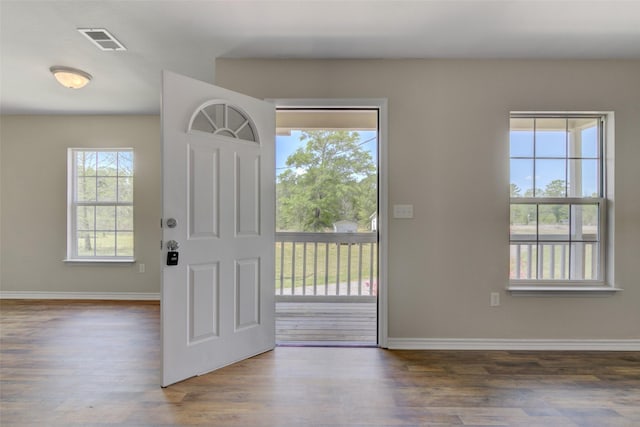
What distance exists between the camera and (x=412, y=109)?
2750 mm

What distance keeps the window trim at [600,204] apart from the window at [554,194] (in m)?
0.02

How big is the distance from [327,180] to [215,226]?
99.6 inches

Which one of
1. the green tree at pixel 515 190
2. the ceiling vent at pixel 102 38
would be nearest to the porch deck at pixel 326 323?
the green tree at pixel 515 190

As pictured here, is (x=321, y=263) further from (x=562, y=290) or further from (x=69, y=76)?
(x=69, y=76)

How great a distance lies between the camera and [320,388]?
2.09m

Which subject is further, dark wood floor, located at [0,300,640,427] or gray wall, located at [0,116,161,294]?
gray wall, located at [0,116,161,294]

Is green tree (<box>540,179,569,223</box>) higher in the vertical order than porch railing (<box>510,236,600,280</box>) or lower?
higher

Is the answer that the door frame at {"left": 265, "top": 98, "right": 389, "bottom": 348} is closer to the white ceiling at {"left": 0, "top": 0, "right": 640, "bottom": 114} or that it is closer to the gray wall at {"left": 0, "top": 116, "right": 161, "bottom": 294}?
the white ceiling at {"left": 0, "top": 0, "right": 640, "bottom": 114}

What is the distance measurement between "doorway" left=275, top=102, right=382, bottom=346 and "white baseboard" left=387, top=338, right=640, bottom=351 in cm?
95

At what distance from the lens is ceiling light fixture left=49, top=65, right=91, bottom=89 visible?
9.52ft

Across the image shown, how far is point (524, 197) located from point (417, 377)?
70.4 inches

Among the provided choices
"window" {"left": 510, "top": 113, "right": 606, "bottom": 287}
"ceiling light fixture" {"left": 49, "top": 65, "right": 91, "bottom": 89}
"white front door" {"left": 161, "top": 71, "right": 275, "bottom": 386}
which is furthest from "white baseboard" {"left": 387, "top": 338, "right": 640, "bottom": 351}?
"ceiling light fixture" {"left": 49, "top": 65, "right": 91, "bottom": 89}

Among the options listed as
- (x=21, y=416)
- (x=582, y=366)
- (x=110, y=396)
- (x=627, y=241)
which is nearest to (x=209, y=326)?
(x=110, y=396)

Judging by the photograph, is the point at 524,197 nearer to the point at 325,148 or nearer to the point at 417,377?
the point at 417,377
